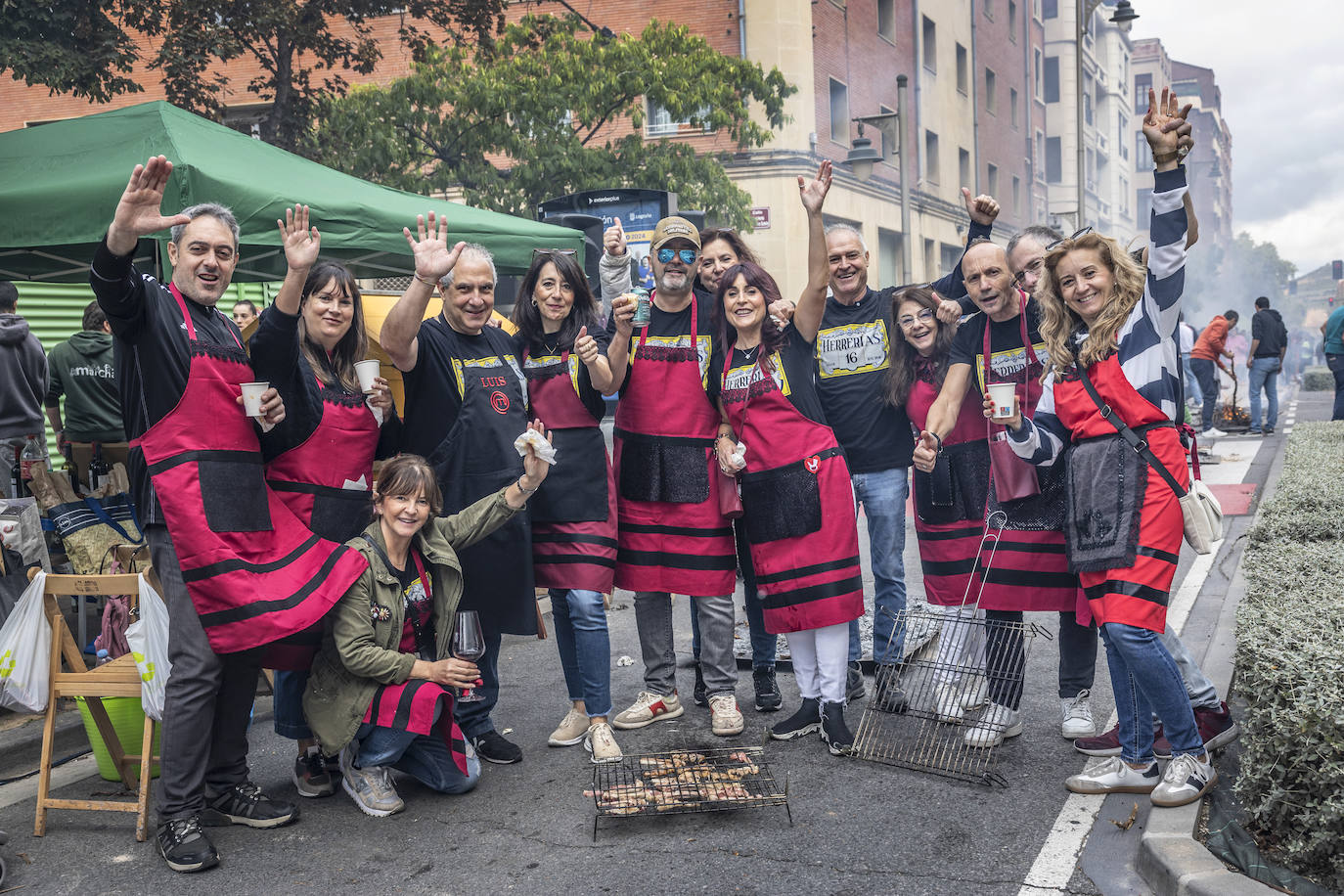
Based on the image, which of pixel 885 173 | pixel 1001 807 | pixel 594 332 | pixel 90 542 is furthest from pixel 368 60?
pixel 885 173

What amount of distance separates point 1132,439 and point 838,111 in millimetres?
22006

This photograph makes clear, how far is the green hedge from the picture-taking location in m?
2.94

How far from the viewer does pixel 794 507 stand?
445 centimetres

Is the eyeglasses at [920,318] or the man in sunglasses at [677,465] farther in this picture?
the eyeglasses at [920,318]

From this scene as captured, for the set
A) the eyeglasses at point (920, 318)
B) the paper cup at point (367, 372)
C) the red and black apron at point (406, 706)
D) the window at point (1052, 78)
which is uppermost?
the window at point (1052, 78)

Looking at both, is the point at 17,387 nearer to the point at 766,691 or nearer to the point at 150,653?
the point at 150,653

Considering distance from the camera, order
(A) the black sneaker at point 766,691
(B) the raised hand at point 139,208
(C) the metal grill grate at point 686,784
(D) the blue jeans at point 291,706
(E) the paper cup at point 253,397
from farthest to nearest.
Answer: (A) the black sneaker at point 766,691, (D) the blue jeans at point 291,706, (C) the metal grill grate at point 686,784, (E) the paper cup at point 253,397, (B) the raised hand at point 139,208

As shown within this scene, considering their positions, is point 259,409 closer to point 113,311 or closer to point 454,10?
point 113,311

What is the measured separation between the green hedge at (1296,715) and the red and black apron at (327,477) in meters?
3.08

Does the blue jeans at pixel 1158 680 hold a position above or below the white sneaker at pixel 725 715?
above

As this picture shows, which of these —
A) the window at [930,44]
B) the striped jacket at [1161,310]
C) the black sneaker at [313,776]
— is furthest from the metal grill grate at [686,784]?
the window at [930,44]

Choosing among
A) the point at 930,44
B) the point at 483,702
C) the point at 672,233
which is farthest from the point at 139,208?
the point at 930,44

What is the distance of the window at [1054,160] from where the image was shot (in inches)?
1742

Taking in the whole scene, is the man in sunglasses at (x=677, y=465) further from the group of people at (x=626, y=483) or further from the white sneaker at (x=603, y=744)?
the white sneaker at (x=603, y=744)
